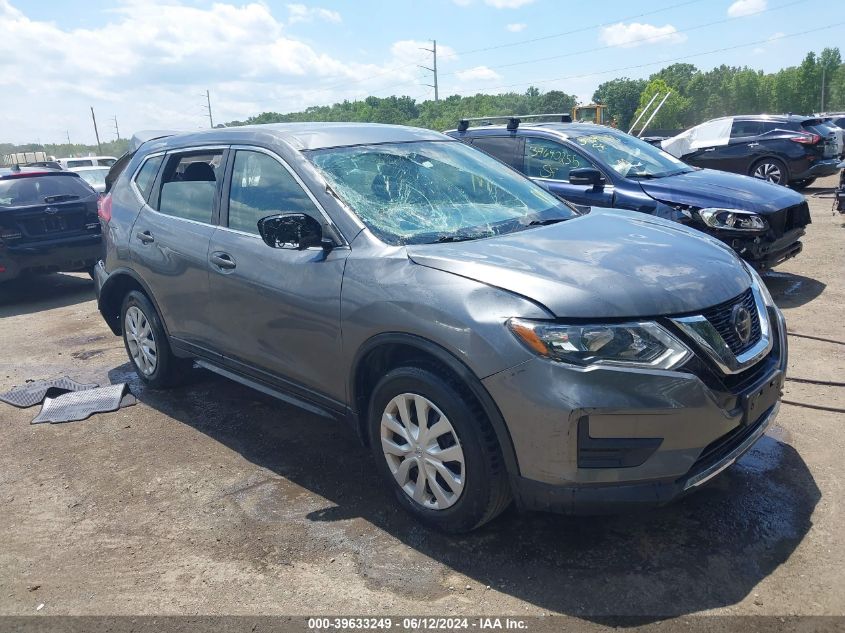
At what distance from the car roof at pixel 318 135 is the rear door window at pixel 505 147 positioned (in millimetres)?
3141

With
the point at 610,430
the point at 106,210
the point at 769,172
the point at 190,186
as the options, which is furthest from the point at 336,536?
the point at 769,172

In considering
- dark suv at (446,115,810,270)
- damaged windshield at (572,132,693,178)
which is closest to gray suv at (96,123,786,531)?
dark suv at (446,115,810,270)

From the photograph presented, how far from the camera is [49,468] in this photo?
421cm

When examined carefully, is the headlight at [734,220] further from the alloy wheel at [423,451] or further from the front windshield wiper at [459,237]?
the alloy wheel at [423,451]

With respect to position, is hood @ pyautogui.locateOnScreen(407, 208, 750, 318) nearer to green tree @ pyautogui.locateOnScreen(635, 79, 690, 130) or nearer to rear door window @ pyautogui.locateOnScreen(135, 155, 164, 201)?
rear door window @ pyautogui.locateOnScreen(135, 155, 164, 201)

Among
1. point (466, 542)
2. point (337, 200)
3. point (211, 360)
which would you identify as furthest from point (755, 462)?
point (211, 360)

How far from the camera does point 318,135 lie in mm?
3980

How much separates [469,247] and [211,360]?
83.1 inches

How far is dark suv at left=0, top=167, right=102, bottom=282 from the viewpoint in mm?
8570

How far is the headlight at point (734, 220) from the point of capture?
632 cm

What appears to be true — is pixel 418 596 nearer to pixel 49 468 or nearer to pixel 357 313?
pixel 357 313

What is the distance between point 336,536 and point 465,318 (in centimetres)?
126

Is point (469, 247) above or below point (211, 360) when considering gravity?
above

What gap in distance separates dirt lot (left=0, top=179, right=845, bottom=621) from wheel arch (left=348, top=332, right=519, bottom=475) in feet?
1.65
